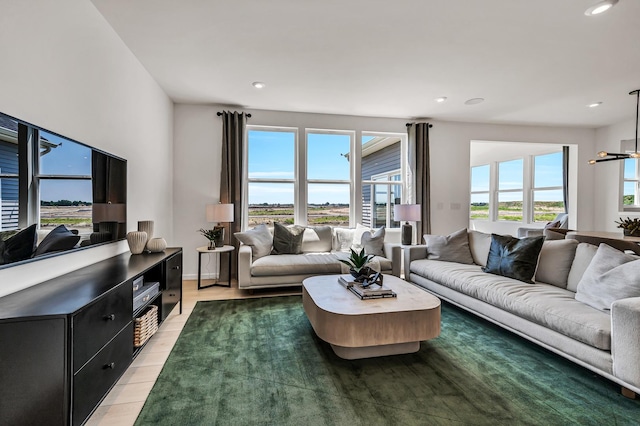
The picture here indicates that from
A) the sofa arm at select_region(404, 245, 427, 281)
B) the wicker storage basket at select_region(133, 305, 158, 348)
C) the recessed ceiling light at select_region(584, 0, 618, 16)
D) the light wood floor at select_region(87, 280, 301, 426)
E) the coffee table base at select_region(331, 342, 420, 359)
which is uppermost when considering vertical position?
the recessed ceiling light at select_region(584, 0, 618, 16)

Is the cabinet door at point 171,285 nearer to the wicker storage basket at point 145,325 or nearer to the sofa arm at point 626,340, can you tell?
the wicker storage basket at point 145,325

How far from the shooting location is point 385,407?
1787mm

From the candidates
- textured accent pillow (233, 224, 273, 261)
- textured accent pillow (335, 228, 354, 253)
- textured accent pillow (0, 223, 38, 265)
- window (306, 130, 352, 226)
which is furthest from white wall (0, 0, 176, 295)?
textured accent pillow (335, 228, 354, 253)

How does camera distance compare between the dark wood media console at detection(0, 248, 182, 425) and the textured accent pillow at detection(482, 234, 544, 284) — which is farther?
the textured accent pillow at detection(482, 234, 544, 284)

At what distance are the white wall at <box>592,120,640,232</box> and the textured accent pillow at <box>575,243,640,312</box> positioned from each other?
16.3ft

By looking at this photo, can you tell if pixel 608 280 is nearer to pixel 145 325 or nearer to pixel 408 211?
pixel 408 211

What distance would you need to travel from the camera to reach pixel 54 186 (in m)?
1.92

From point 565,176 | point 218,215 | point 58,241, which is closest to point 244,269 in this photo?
point 218,215

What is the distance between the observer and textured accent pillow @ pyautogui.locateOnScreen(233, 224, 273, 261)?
4238 millimetres

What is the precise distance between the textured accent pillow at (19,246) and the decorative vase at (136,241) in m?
1.17

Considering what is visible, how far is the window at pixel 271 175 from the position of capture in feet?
17.1

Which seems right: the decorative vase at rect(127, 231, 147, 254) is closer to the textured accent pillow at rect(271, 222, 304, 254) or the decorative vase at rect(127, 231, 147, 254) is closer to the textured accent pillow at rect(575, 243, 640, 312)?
the textured accent pillow at rect(271, 222, 304, 254)

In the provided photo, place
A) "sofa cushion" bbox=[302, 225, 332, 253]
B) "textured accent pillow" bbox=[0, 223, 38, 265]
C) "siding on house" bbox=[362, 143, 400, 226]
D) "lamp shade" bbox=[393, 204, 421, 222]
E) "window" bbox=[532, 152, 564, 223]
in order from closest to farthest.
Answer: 1. "textured accent pillow" bbox=[0, 223, 38, 265]
2. "sofa cushion" bbox=[302, 225, 332, 253]
3. "lamp shade" bbox=[393, 204, 421, 222]
4. "siding on house" bbox=[362, 143, 400, 226]
5. "window" bbox=[532, 152, 564, 223]

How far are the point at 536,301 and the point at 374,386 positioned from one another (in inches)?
57.3
